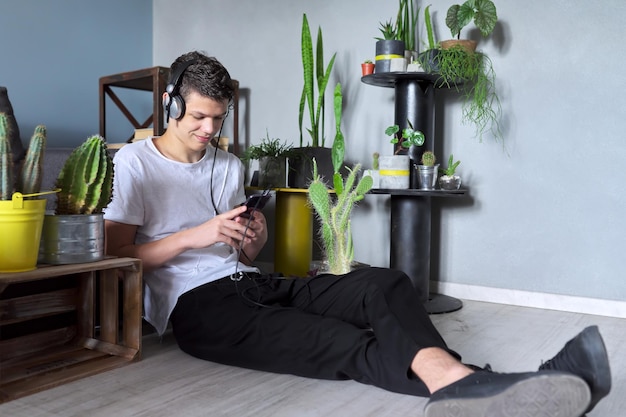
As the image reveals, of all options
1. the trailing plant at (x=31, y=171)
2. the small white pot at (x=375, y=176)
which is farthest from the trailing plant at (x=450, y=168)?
the trailing plant at (x=31, y=171)

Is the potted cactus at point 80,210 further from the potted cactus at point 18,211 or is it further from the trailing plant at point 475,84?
the trailing plant at point 475,84

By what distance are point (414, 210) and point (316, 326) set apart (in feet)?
3.90

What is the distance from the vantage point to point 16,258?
136 cm

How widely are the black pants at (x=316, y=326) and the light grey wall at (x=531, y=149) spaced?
125 cm

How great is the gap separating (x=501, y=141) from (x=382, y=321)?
1543 millimetres

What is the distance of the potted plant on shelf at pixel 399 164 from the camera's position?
8.24ft

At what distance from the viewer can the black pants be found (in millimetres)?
1349

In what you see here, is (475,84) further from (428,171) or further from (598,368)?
(598,368)

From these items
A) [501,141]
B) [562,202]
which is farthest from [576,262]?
[501,141]

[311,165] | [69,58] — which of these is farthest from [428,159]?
[69,58]

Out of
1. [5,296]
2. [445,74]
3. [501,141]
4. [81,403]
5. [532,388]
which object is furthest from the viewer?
[501,141]

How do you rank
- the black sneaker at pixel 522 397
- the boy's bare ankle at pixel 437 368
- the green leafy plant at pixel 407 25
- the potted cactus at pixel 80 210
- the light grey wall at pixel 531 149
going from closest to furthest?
the black sneaker at pixel 522 397
the boy's bare ankle at pixel 437 368
the potted cactus at pixel 80 210
the light grey wall at pixel 531 149
the green leafy plant at pixel 407 25

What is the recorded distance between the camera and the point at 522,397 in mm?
1020

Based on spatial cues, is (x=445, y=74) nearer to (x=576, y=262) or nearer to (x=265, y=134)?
(x=576, y=262)
